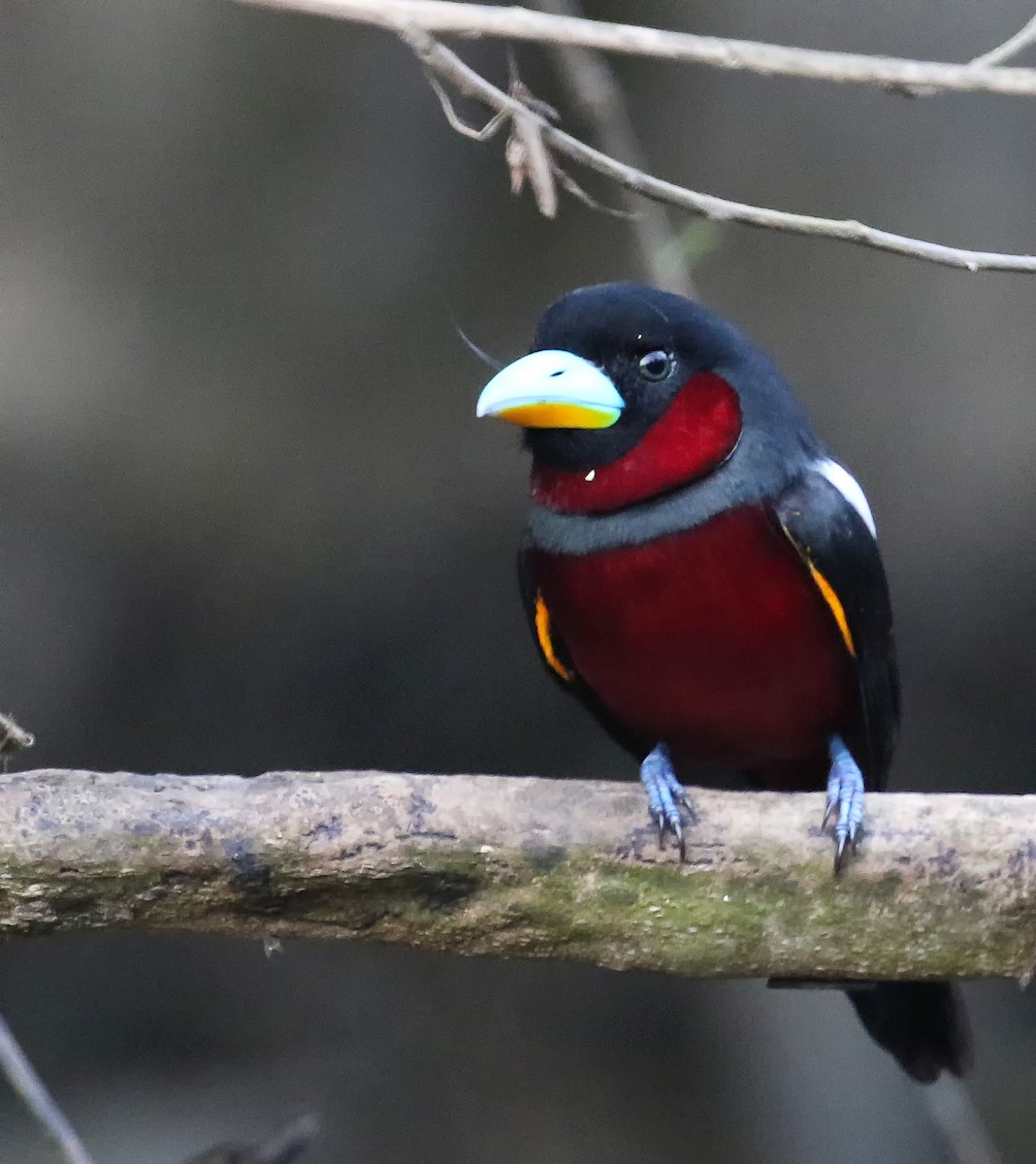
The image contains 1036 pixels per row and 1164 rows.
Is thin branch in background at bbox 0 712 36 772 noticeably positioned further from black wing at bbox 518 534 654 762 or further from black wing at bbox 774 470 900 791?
black wing at bbox 774 470 900 791

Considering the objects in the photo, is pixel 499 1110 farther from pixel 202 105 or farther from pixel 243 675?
pixel 202 105

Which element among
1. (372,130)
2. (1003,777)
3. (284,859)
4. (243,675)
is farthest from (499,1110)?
(372,130)

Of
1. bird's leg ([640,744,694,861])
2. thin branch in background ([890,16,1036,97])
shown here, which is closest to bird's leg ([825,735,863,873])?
bird's leg ([640,744,694,861])

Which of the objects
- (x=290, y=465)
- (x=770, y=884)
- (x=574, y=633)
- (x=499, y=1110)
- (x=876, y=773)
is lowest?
(x=499, y=1110)

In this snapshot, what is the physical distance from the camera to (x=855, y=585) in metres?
1.54

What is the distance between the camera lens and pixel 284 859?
129 cm

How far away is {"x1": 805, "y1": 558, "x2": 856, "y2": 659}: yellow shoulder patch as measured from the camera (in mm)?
1524

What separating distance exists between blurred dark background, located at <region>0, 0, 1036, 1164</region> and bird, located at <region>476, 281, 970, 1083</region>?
0.69m

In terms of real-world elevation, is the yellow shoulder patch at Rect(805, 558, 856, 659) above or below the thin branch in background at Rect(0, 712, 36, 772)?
below

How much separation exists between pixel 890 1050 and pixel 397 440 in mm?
1251

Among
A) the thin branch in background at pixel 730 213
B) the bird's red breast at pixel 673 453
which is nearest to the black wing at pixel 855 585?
the bird's red breast at pixel 673 453

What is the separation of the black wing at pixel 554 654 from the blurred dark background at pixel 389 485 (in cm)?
62

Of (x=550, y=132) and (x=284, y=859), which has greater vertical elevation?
(x=550, y=132)

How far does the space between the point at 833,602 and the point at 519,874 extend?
0.49 metres
